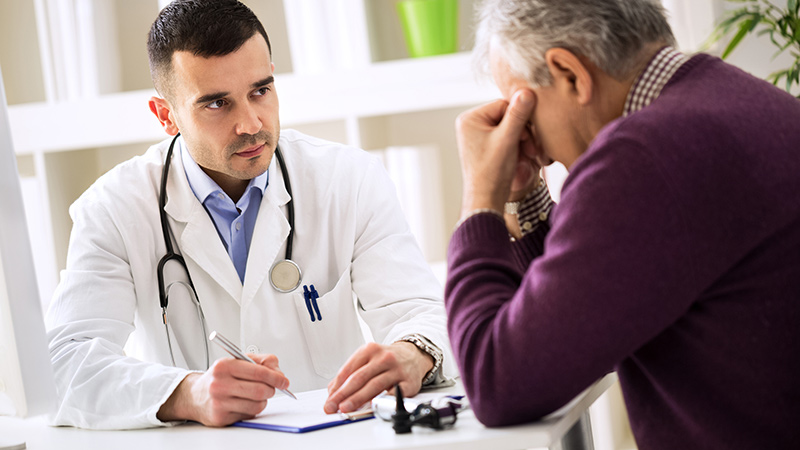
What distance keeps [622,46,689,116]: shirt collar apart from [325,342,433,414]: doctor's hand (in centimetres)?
57

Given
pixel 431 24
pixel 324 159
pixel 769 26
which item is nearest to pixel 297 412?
pixel 324 159

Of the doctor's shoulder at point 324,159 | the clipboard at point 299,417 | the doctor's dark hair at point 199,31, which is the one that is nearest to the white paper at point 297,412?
the clipboard at point 299,417

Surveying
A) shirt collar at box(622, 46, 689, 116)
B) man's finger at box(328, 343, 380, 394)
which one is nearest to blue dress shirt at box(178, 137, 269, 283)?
man's finger at box(328, 343, 380, 394)

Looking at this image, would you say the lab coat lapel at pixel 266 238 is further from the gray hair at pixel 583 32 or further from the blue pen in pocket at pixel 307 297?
the gray hair at pixel 583 32

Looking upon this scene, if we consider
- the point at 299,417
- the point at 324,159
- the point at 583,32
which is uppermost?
the point at 583,32

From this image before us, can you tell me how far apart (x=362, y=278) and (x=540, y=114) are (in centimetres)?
85

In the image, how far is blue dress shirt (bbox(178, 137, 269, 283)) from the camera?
199cm

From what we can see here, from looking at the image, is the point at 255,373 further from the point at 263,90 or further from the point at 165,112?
the point at 165,112

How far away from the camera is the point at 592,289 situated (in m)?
1.00

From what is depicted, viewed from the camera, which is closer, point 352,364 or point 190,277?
point 352,364

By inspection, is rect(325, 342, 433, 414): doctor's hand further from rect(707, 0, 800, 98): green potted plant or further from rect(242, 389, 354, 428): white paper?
rect(707, 0, 800, 98): green potted plant

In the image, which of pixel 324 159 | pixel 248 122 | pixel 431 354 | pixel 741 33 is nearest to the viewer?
pixel 431 354

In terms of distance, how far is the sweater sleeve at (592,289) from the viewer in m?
0.99

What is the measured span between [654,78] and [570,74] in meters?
0.11
